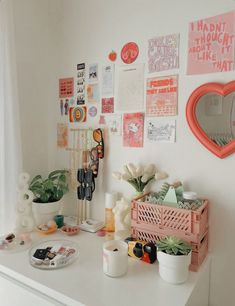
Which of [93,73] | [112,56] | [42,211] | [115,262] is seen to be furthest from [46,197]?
[112,56]

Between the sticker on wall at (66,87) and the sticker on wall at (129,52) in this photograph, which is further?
the sticker on wall at (66,87)

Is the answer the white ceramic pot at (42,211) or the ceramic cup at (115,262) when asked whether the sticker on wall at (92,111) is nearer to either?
the white ceramic pot at (42,211)

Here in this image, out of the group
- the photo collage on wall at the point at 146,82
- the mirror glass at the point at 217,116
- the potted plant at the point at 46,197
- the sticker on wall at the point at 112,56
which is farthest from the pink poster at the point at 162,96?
the potted plant at the point at 46,197

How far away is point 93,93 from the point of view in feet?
4.31

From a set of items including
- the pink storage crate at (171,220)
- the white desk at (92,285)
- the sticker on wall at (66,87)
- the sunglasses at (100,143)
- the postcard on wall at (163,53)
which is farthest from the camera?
the sticker on wall at (66,87)

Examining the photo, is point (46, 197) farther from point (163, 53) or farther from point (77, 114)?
point (163, 53)

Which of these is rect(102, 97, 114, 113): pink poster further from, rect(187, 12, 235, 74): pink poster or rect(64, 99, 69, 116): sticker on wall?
rect(187, 12, 235, 74): pink poster

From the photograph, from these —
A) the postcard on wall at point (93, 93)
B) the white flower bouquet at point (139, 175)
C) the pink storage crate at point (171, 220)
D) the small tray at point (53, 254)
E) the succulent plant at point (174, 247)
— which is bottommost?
the small tray at point (53, 254)

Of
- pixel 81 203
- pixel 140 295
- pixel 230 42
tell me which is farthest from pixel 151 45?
pixel 140 295

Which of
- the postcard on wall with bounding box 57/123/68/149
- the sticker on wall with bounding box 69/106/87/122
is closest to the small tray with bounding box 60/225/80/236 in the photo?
the postcard on wall with bounding box 57/123/68/149

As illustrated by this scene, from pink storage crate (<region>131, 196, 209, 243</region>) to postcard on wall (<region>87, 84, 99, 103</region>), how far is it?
590 mm

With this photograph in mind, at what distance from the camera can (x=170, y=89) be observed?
3.56ft

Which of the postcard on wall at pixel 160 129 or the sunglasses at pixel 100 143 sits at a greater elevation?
the postcard on wall at pixel 160 129

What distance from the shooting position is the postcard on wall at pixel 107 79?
1.25m
